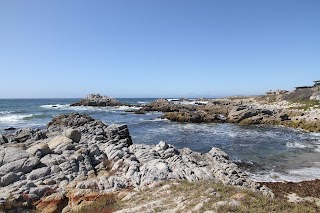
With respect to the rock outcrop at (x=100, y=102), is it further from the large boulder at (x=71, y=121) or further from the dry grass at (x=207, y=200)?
the dry grass at (x=207, y=200)

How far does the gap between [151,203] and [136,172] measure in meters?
5.57

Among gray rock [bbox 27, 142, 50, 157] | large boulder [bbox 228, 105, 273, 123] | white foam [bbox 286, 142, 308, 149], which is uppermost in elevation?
gray rock [bbox 27, 142, 50, 157]

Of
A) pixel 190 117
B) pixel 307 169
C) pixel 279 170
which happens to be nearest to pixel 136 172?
pixel 279 170

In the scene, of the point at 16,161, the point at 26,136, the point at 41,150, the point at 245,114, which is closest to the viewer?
the point at 16,161

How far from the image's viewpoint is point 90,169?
18938 millimetres

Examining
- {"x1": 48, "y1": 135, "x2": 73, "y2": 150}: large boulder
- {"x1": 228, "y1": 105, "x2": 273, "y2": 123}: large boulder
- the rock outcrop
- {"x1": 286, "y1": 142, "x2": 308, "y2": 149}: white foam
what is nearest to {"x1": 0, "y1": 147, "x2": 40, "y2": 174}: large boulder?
{"x1": 48, "y1": 135, "x2": 73, "y2": 150}: large boulder

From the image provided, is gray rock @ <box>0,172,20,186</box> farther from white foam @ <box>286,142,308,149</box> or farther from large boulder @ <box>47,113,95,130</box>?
white foam @ <box>286,142,308,149</box>

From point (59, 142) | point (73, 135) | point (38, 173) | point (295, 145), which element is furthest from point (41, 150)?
point (295, 145)

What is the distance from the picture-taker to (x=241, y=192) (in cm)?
1230

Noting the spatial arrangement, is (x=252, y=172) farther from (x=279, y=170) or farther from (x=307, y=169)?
(x=307, y=169)

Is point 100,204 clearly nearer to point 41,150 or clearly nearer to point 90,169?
point 90,169

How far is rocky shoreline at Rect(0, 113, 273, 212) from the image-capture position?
15461mm

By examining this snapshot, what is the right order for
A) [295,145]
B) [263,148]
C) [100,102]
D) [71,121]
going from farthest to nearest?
[100,102], [71,121], [295,145], [263,148]

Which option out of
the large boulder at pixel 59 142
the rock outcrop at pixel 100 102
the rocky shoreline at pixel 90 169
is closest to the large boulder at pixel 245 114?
the rocky shoreline at pixel 90 169
